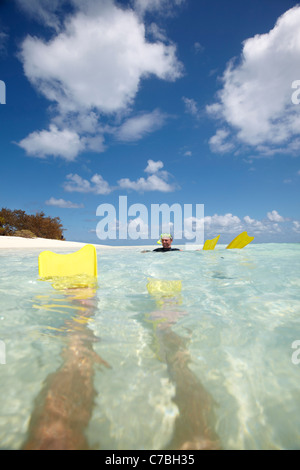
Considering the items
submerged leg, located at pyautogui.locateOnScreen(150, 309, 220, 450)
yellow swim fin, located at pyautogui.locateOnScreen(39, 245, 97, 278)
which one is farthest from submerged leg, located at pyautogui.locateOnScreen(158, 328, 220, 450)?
yellow swim fin, located at pyautogui.locateOnScreen(39, 245, 97, 278)

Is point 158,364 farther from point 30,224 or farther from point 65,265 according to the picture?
point 30,224

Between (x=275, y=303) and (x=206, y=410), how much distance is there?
2231mm

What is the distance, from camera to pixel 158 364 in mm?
1689

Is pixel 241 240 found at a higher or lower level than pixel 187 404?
higher

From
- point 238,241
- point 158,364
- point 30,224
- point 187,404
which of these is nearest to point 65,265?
point 158,364

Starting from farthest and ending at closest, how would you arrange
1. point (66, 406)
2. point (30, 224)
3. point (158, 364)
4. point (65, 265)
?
1. point (30, 224)
2. point (65, 265)
3. point (158, 364)
4. point (66, 406)

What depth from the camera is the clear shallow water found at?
118 cm

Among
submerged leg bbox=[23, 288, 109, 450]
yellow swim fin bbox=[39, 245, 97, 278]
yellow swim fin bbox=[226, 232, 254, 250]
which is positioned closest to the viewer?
submerged leg bbox=[23, 288, 109, 450]

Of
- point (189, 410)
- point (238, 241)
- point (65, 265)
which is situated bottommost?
point (189, 410)

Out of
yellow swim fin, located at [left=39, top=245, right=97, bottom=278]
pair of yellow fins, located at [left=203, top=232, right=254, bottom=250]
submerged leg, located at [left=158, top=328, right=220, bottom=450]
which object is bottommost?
submerged leg, located at [left=158, top=328, right=220, bottom=450]

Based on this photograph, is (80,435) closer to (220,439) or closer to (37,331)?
(220,439)

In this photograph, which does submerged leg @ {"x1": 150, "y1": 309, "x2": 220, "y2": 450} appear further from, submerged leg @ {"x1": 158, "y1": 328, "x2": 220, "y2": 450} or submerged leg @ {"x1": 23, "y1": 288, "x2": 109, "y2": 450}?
submerged leg @ {"x1": 23, "y1": 288, "x2": 109, "y2": 450}

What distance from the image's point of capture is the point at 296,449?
1.09 meters
